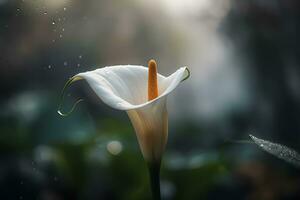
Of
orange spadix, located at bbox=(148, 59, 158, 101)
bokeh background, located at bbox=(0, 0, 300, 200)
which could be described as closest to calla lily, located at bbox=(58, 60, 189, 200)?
orange spadix, located at bbox=(148, 59, 158, 101)

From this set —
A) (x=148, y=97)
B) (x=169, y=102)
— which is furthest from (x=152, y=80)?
(x=169, y=102)

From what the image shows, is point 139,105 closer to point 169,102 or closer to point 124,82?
point 124,82

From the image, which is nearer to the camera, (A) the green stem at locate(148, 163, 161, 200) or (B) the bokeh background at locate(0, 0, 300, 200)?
(A) the green stem at locate(148, 163, 161, 200)

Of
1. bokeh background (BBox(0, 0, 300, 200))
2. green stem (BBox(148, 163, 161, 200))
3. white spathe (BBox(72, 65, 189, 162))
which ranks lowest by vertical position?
bokeh background (BBox(0, 0, 300, 200))

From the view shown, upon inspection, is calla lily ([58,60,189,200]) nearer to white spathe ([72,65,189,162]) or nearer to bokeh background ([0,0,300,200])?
white spathe ([72,65,189,162])

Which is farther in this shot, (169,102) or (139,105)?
(169,102)

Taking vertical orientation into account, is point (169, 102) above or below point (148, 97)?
below
